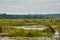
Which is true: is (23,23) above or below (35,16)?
below

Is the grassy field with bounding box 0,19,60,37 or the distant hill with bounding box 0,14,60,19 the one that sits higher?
the distant hill with bounding box 0,14,60,19

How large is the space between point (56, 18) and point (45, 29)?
0.91 ft

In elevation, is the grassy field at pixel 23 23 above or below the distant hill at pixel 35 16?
below

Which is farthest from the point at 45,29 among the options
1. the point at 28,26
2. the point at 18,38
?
the point at 18,38

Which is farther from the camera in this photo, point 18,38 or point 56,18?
point 56,18

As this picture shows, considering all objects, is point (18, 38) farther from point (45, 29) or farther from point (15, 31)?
point (45, 29)
